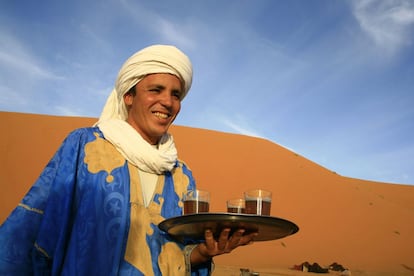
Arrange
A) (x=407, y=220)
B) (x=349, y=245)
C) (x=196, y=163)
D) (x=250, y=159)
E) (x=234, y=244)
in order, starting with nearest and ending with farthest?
(x=234, y=244), (x=349, y=245), (x=407, y=220), (x=196, y=163), (x=250, y=159)

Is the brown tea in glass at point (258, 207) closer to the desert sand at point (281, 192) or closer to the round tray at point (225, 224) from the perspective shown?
the round tray at point (225, 224)

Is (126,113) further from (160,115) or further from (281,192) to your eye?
(281,192)

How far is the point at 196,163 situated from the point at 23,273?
75.3 ft

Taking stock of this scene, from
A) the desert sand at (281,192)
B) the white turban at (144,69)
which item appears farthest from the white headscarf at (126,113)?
the desert sand at (281,192)

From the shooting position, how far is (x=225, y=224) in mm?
2062

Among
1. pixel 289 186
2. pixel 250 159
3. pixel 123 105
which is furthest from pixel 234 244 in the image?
pixel 250 159

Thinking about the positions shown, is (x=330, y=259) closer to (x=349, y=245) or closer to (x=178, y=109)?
(x=349, y=245)

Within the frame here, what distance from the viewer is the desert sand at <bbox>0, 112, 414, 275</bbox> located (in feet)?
54.2

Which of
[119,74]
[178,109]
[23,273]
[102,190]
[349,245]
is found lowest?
[23,273]

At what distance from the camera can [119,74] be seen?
271 centimetres

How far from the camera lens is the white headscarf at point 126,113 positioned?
7.94 feet

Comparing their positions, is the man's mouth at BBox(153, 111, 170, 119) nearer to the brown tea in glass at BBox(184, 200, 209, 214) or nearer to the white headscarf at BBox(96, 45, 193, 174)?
the white headscarf at BBox(96, 45, 193, 174)

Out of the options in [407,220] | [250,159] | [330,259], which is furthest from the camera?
[250,159]

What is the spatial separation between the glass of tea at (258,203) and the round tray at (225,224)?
0.10m
